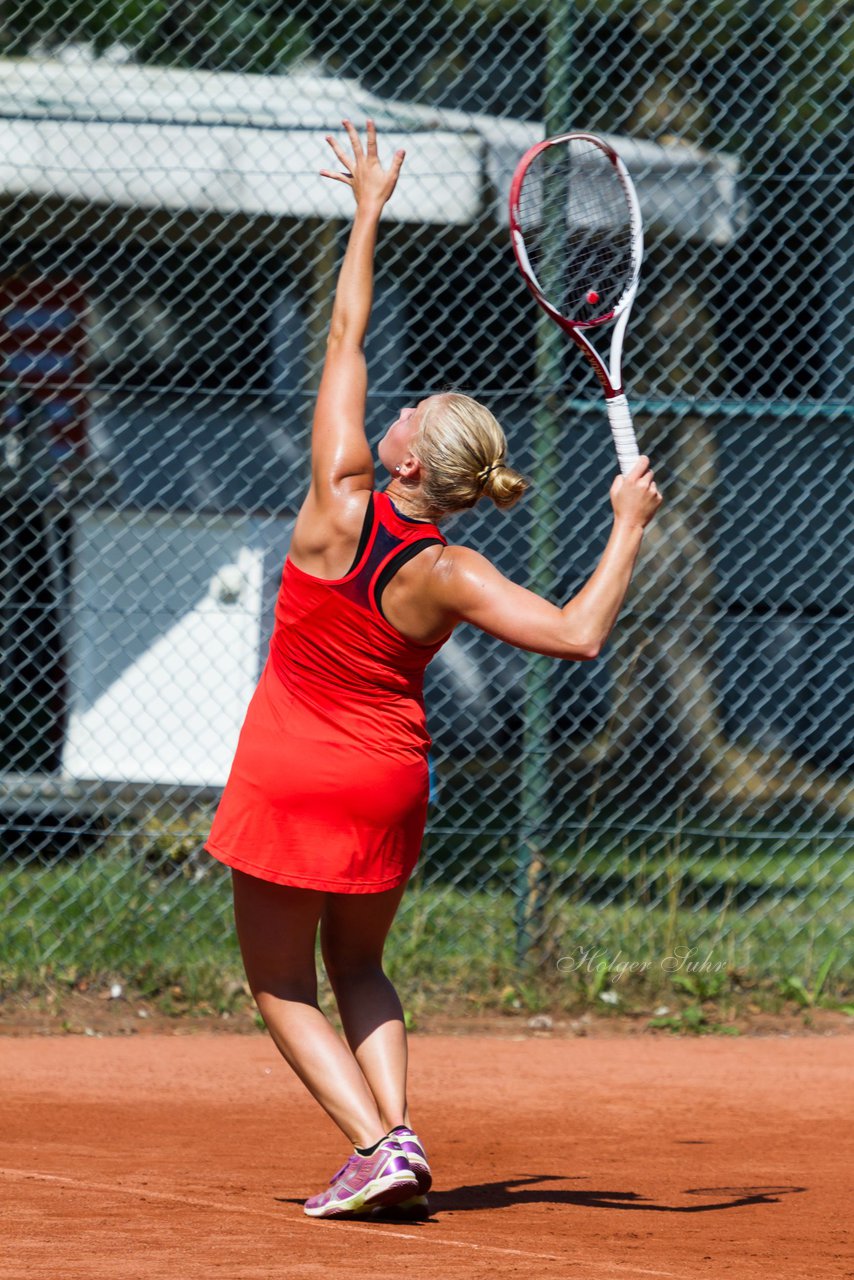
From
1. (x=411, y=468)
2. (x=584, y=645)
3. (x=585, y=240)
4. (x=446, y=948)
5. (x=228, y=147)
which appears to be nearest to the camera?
(x=584, y=645)

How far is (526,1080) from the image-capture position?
5082mm

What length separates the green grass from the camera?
5.71m

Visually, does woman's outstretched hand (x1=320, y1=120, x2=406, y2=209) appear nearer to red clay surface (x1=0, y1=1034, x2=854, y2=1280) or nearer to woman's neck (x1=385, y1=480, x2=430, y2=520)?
woman's neck (x1=385, y1=480, x2=430, y2=520)

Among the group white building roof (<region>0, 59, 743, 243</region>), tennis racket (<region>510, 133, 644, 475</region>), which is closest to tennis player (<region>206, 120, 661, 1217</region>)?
tennis racket (<region>510, 133, 644, 475</region>)

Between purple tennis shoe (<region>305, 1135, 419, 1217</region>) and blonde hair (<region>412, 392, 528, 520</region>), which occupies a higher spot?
blonde hair (<region>412, 392, 528, 520</region>)

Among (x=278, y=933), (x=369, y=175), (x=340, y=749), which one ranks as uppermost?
(x=369, y=175)

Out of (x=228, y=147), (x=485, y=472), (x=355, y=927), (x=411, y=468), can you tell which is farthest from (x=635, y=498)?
(x=228, y=147)

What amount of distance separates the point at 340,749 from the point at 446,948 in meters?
2.87

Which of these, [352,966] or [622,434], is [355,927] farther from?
[622,434]

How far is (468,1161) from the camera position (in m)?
4.17

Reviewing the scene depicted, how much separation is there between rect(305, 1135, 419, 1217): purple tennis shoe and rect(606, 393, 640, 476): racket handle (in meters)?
1.43

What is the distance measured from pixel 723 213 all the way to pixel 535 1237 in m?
5.74

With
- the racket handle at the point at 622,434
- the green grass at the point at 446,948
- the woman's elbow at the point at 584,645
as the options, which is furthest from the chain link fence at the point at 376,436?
the woman's elbow at the point at 584,645

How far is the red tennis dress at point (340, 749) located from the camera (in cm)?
323
